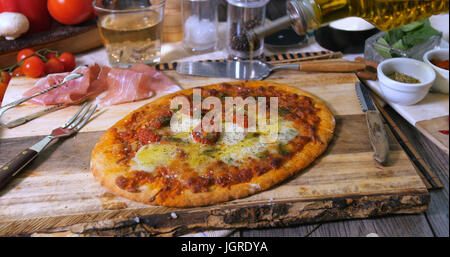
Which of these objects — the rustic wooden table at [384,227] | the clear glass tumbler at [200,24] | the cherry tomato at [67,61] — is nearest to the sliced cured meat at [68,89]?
the cherry tomato at [67,61]

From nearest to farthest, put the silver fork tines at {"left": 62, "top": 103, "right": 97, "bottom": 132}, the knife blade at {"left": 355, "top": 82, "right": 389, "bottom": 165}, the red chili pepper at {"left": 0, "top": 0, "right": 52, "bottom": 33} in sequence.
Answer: the knife blade at {"left": 355, "top": 82, "right": 389, "bottom": 165}, the silver fork tines at {"left": 62, "top": 103, "right": 97, "bottom": 132}, the red chili pepper at {"left": 0, "top": 0, "right": 52, "bottom": 33}

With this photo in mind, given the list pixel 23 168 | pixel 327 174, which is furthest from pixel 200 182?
pixel 23 168

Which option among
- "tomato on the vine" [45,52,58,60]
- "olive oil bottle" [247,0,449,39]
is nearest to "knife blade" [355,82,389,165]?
"olive oil bottle" [247,0,449,39]

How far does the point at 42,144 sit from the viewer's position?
1892 millimetres

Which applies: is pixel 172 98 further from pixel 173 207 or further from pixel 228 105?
pixel 173 207

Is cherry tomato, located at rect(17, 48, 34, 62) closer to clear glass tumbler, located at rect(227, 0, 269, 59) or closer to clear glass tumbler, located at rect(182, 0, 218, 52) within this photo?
clear glass tumbler, located at rect(182, 0, 218, 52)

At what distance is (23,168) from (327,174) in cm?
136

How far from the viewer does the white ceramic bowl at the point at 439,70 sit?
2150 millimetres

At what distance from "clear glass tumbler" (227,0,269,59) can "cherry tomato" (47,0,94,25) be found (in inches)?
41.7

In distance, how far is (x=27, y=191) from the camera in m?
1.69

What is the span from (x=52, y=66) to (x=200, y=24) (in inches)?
40.4

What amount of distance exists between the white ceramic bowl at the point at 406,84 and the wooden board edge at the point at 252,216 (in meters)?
0.65

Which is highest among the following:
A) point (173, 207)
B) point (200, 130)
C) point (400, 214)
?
point (200, 130)

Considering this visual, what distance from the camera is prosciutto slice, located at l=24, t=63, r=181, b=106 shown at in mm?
2236
